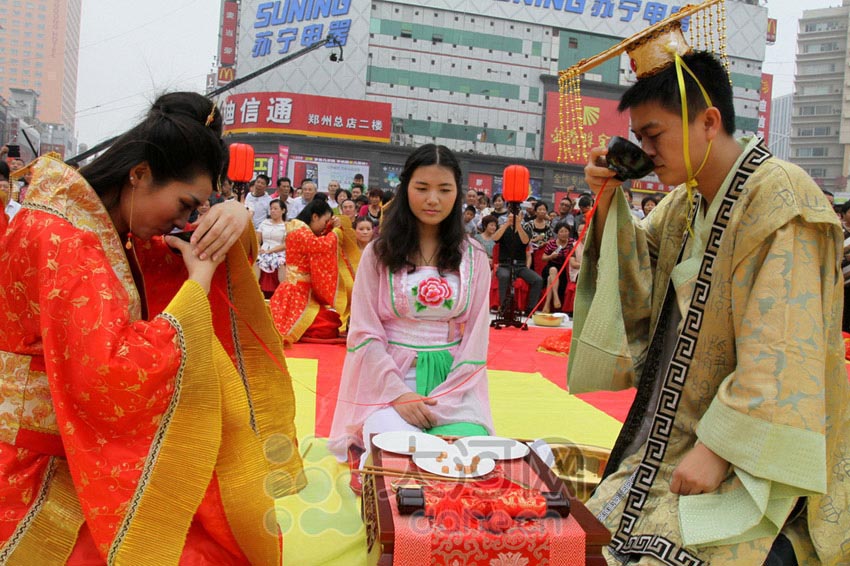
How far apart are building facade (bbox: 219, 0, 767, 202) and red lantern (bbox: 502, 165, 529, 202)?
617 inches

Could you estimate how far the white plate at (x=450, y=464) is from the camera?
1867mm

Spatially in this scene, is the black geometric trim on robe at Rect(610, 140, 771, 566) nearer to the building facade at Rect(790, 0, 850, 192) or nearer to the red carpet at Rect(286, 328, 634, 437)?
the red carpet at Rect(286, 328, 634, 437)

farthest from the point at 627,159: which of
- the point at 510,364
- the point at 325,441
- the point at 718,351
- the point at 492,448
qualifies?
the point at 510,364

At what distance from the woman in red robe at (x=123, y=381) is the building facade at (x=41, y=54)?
1985 inches

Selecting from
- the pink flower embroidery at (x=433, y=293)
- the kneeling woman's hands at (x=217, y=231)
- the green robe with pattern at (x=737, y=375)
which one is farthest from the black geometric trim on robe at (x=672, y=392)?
the kneeling woman's hands at (x=217, y=231)

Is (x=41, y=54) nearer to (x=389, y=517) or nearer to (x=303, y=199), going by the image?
(x=303, y=199)

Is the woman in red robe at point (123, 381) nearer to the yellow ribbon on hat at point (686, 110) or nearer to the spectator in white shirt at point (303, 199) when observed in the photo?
the yellow ribbon on hat at point (686, 110)

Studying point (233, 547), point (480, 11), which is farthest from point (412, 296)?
point (480, 11)

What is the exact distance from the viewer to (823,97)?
6038 cm

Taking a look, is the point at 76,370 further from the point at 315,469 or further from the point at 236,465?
the point at 315,469

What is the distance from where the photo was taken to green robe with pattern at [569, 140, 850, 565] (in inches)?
64.6

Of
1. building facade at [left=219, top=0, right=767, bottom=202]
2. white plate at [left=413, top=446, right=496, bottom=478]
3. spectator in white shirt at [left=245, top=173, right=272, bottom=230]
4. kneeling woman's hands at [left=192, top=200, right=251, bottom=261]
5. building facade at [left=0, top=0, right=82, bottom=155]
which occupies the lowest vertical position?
white plate at [left=413, top=446, right=496, bottom=478]

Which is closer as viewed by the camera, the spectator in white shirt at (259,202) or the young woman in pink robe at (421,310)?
the young woman in pink robe at (421,310)

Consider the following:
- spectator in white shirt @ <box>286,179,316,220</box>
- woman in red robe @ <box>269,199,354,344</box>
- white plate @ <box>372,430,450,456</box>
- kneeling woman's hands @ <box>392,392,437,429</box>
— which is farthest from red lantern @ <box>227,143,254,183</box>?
white plate @ <box>372,430,450,456</box>
